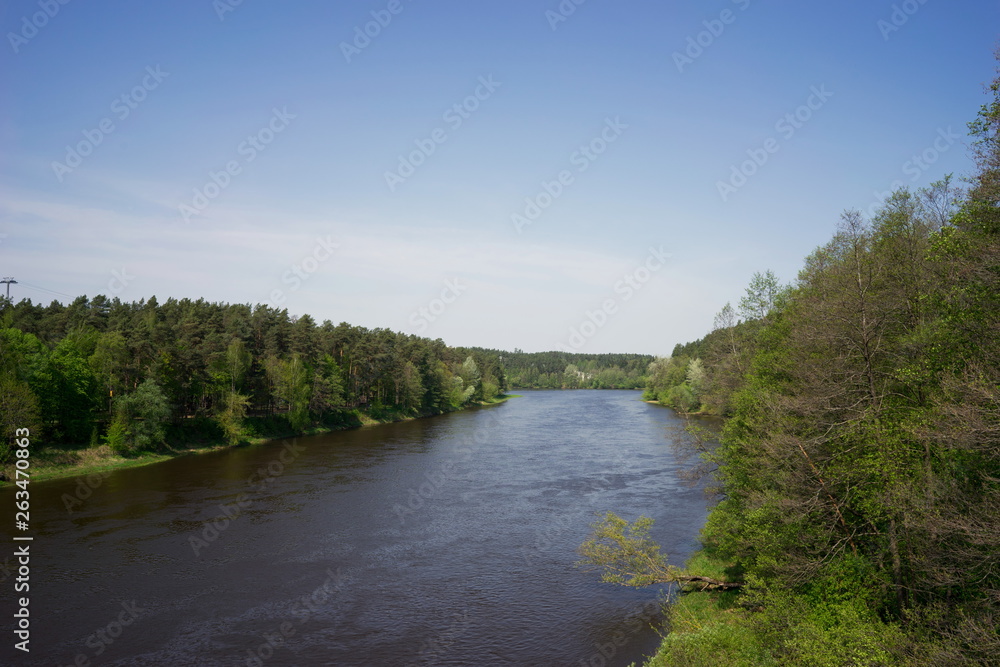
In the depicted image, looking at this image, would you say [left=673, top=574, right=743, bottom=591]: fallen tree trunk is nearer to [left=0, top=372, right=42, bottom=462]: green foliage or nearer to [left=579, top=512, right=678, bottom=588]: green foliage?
[left=579, top=512, right=678, bottom=588]: green foliage

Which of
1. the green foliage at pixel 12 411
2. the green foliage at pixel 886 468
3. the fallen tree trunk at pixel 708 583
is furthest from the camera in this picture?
the green foliage at pixel 12 411

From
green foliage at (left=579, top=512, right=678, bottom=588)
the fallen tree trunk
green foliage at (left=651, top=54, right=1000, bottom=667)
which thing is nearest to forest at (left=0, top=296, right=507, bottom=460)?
green foliage at (left=579, top=512, right=678, bottom=588)

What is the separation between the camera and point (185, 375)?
58.5 metres

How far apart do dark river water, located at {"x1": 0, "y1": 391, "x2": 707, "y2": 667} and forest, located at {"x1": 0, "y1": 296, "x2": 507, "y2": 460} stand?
6.45 m

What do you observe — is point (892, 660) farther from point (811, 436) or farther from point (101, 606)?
point (101, 606)

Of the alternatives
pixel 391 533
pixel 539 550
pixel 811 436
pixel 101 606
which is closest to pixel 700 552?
pixel 539 550

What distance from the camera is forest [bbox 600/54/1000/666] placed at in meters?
13.0

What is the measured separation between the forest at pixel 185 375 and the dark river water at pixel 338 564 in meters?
6.45

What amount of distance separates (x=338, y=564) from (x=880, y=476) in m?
22.6

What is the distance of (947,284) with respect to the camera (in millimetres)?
15727

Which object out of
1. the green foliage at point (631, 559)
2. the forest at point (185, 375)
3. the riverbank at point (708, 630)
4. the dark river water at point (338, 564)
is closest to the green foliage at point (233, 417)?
the forest at point (185, 375)

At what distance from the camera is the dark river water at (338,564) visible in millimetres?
19734

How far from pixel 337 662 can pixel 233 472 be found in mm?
33126

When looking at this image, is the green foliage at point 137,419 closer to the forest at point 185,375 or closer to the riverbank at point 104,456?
the forest at point 185,375
